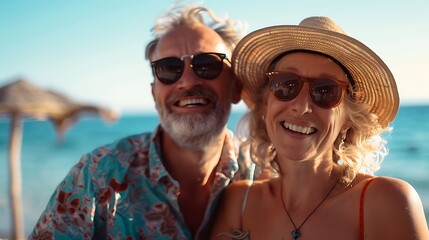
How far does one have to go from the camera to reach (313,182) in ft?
8.85

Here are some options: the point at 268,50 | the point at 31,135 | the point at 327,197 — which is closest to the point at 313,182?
the point at 327,197

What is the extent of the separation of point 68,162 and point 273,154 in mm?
31421

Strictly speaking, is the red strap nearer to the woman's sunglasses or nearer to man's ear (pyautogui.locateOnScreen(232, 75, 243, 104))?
the woman's sunglasses

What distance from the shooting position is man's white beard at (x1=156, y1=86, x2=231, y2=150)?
10.4ft

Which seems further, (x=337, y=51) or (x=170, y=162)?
(x=170, y=162)

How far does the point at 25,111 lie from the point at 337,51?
7.21m

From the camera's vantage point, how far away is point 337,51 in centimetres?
245

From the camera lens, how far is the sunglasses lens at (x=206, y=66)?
3.23 m

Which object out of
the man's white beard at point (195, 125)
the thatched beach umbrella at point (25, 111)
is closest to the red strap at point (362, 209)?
the man's white beard at point (195, 125)

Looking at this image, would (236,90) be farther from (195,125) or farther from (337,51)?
(337,51)

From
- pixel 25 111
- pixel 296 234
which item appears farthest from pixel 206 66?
pixel 25 111

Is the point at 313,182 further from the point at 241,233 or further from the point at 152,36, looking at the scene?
the point at 152,36

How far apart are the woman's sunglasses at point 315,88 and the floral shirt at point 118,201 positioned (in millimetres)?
930

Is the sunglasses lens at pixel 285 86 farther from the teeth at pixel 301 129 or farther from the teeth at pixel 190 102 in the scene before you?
the teeth at pixel 190 102
